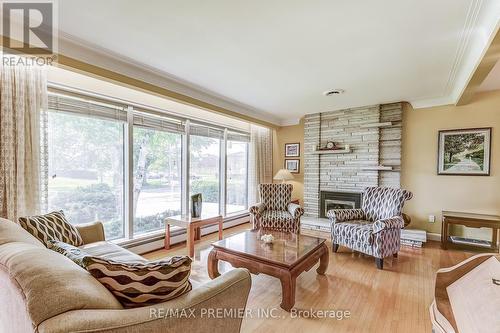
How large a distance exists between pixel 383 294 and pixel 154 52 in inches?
133

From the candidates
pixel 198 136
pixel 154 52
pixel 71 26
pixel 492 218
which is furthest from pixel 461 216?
pixel 71 26

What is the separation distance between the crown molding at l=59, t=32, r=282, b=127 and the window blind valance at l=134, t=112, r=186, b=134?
55 centimetres

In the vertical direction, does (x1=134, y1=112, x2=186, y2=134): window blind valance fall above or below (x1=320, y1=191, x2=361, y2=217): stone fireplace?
above

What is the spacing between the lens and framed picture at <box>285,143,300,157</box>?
18.3 feet

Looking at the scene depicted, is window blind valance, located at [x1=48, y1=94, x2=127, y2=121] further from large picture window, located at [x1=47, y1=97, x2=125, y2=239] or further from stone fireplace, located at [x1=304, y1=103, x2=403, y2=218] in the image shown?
stone fireplace, located at [x1=304, y1=103, x2=403, y2=218]

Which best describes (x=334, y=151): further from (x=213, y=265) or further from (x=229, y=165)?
(x=213, y=265)

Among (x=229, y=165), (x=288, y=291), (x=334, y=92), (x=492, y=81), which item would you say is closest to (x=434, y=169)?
(x=492, y=81)

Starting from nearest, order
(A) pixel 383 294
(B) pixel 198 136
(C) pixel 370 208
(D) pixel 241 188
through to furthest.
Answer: (A) pixel 383 294
(C) pixel 370 208
(B) pixel 198 136
(D) pixel 241 188

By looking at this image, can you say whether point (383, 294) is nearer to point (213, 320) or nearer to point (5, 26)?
point (213, 320)

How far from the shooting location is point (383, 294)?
89.8 inches

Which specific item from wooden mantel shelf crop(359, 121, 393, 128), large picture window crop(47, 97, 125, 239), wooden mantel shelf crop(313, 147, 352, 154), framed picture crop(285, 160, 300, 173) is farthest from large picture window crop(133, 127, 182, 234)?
wooden mantel shelf crop(359, 121, 393, 128)

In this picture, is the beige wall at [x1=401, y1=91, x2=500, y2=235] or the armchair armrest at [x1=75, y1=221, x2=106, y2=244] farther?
the beige wall at [x1=401, y1=91, x2=500, y2=235]

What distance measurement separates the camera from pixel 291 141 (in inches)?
224

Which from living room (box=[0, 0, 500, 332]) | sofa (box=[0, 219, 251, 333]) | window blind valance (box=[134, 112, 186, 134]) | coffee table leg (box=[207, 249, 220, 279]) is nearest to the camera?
sofa (box=[0, 219, 251, 333])
